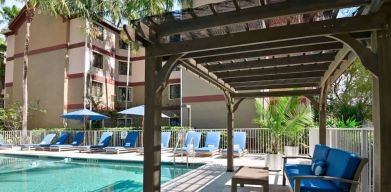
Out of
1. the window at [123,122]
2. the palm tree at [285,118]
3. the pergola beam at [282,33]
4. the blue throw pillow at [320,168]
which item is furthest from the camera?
the window at [123,122]

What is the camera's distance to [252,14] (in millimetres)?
4555

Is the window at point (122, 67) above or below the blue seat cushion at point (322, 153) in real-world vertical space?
above

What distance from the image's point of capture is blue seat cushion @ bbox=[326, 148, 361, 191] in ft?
15.2

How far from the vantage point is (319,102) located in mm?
9062

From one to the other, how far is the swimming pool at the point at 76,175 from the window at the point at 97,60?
38.0 feet

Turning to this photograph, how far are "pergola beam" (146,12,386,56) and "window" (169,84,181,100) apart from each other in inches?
786

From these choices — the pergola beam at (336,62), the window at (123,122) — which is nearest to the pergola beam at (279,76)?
the pergola beam at (336,62)

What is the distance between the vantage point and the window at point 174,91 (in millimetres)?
25245

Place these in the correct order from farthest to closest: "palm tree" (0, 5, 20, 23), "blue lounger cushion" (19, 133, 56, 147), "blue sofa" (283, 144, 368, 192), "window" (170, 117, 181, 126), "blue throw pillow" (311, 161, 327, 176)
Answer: "palm tree" (0, 5, 20, 23), "window" (170, 117, 181, 126), "blue lounger cushion" (19, 133, 56, 147), "blue throw pillow" (311, 161, 327, 176), "blue sofa" (283, 144, 368, 192)

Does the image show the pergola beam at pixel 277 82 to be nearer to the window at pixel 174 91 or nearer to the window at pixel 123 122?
the window at pixel 174 91

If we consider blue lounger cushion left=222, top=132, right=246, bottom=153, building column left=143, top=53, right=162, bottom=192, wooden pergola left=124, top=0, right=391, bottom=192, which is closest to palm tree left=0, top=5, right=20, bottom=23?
blue lounger cushion left=222, top=132, right=246, bottom=153

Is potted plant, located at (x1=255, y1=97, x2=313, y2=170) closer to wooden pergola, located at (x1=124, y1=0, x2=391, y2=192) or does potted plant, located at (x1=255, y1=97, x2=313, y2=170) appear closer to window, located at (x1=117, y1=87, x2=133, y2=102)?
wooden pergola, located at (x1=124, y1=0, x2=391, y2=192)

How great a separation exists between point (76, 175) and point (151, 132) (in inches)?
271

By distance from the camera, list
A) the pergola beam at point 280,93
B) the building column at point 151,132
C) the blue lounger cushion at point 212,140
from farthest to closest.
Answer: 1. the blue lounger cushion at point 212,140
2. the pergola beam at point 280,93
3. the building column at point 151,132
